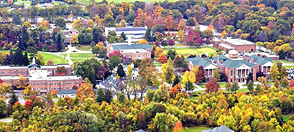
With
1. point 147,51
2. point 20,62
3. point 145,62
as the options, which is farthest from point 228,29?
point 20,62

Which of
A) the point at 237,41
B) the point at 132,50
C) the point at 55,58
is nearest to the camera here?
the point at 55,58

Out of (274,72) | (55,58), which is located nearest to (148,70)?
(274,72)

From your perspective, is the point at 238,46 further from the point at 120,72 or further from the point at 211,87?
the point at 211,87

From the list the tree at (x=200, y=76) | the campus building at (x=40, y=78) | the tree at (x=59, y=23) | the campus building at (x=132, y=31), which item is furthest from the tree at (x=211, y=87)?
the tree at (x=59, y=23)

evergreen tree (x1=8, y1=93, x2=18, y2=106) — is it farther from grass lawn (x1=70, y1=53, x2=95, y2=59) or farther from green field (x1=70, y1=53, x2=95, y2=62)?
grass lawn (x1=70, y1=53, x2=95, y2=59)

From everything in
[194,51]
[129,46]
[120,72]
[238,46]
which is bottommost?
[194,51]

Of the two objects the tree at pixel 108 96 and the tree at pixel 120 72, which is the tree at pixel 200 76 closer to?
the tree at pixel 120 72

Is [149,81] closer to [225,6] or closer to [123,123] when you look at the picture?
[123,123]
